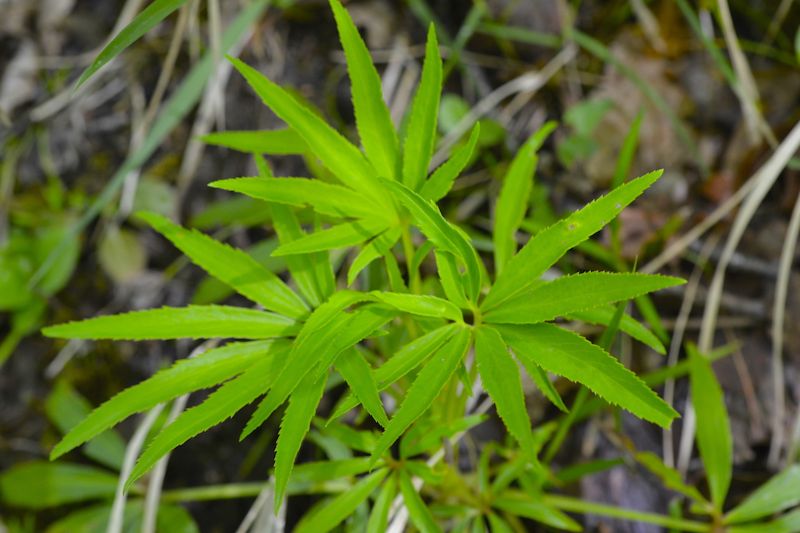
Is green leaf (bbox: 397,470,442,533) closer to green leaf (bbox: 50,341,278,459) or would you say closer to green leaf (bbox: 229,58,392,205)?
green leaf (bbox: 50,341,278,459)

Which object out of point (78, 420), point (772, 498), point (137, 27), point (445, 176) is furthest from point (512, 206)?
point (78, 420)

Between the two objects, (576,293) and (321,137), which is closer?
(576,293)

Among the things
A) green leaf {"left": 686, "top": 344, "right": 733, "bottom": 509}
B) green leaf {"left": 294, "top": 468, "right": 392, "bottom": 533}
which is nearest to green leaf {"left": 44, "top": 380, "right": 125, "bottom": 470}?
green leaf {"left": 294, "top": 468, "right": 392, "bottom": 533}

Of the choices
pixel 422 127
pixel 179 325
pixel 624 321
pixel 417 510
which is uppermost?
pixel 422 127

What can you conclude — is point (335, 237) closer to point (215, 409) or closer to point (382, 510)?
point (215, 409)

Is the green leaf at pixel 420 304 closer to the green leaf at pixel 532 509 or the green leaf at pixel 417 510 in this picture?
the green leaf at pixel 417 510

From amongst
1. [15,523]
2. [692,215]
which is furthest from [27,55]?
[692,215]
